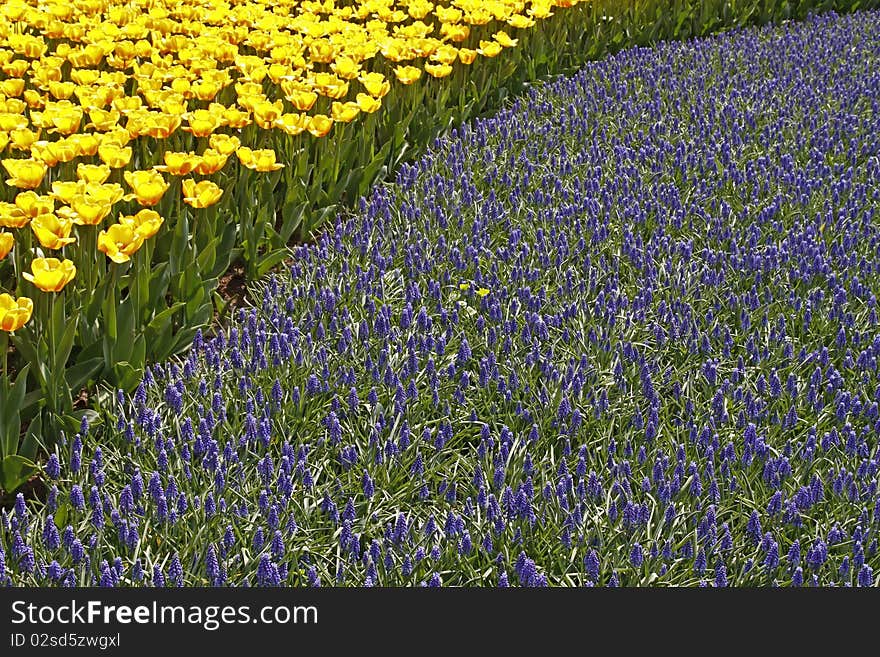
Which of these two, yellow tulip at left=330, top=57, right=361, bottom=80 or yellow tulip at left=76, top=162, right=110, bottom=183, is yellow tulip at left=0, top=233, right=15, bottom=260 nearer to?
yellow tulip at left=76, top=162, right=110, bottom=183

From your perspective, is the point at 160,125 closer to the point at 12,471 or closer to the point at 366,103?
the point at 366,103

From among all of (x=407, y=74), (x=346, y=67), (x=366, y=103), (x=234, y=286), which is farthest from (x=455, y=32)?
(x=234, y=286)

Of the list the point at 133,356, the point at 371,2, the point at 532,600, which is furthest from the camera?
the point at 371,2

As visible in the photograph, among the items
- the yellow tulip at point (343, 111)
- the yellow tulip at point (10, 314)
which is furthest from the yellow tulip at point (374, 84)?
the yellow tulip at point (10, 314)

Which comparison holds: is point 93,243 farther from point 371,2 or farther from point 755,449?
point 371,2

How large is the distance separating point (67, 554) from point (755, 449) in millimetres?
1691

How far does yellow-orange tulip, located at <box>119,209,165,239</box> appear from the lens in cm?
310

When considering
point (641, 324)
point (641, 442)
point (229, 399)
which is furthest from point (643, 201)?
point (229, 399)

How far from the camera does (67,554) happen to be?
2.43 meters

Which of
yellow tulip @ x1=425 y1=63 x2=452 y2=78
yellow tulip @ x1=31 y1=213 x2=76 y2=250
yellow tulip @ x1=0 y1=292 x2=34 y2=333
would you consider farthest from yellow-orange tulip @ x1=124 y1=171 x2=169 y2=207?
yellow tulip @ x1=425 y1=63 x2=452 y2=78

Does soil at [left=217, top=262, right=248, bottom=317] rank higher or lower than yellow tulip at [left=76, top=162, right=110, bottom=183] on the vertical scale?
lower

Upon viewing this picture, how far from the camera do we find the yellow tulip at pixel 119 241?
3.01 m

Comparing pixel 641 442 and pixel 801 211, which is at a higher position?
pixel 801 211

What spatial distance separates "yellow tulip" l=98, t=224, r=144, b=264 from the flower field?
0.01 metres
